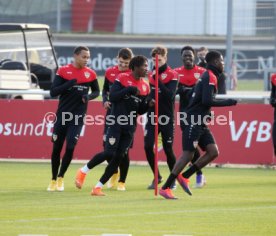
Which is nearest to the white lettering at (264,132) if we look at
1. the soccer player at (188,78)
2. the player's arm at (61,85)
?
the soccer player at (188,78)

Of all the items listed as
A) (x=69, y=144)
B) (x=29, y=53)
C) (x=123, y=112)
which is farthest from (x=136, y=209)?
(x=29, y=53)

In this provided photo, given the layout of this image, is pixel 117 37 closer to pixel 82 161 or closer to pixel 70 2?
pixel 70 2

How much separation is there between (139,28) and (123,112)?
27.9 meters

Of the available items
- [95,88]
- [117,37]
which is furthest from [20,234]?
[117,37]

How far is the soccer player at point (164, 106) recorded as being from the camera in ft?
58.7

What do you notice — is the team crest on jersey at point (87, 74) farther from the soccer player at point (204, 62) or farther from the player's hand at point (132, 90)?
the soccer player at point (204, 62)

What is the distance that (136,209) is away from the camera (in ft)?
49.1

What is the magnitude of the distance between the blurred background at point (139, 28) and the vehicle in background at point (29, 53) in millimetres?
11398

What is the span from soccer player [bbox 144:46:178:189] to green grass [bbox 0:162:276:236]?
2.13 feet

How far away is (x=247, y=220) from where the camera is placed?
13875 mm

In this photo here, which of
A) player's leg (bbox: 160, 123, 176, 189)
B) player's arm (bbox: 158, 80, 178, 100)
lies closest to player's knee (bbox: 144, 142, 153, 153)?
player's leg (bbox: 160, 123, 176, 189)

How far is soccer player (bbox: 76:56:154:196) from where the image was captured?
55.1ft

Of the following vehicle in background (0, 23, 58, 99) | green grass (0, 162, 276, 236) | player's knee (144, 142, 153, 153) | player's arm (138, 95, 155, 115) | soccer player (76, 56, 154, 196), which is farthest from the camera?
vehicle in background (0, 23, 58, 99)

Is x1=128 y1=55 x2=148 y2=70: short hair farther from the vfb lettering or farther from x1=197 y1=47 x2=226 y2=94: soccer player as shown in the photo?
the vfb lettering
